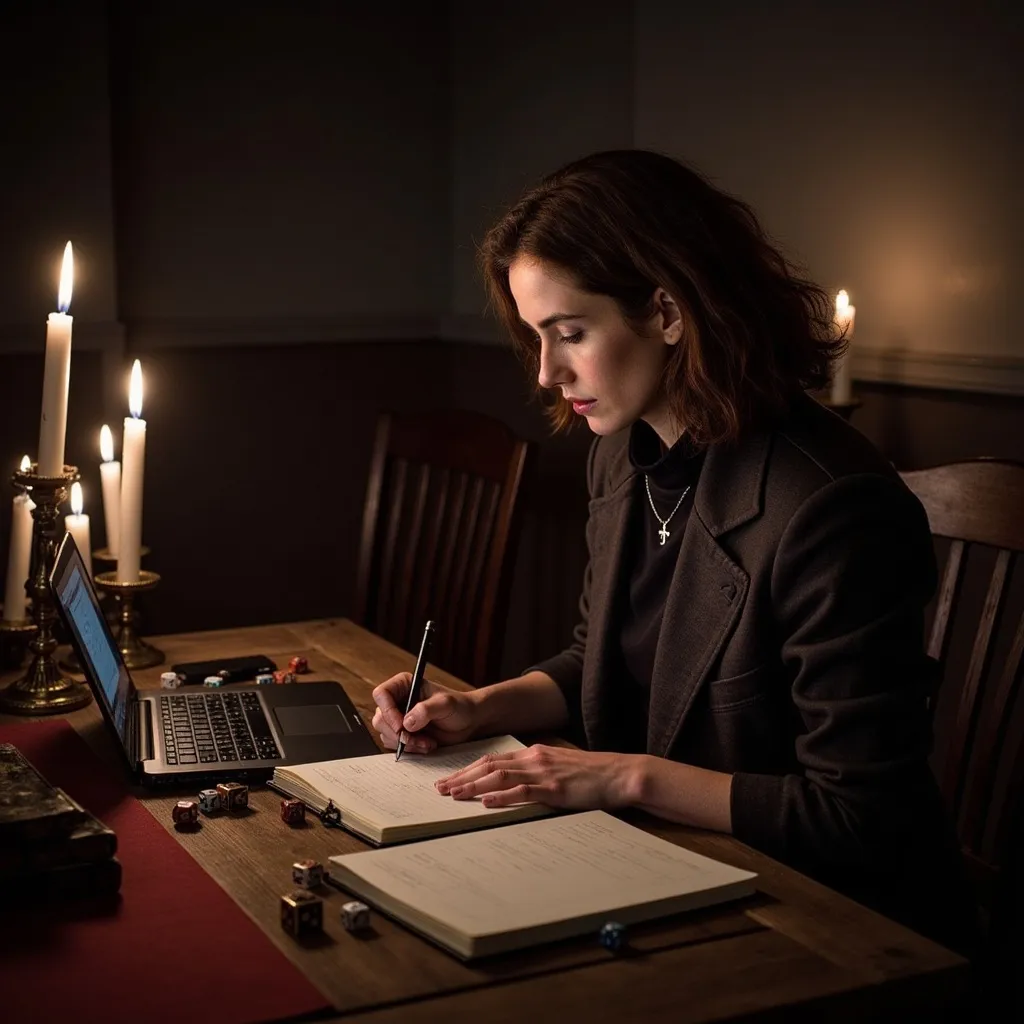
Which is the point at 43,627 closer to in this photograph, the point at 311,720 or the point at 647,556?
the point at 311,720

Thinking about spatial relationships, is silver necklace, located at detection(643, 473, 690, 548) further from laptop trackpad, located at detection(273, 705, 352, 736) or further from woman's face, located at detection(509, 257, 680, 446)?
laptop trackpad, located at detection(273, 705, 352, 736)

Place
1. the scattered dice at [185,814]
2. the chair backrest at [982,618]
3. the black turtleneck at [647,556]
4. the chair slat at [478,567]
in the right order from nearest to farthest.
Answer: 1. the scattered dice at [185,814]
2. the chair backrest at [982,618]
3. the black turtleneck at [647,556]
4. the chair slat at [478,567]

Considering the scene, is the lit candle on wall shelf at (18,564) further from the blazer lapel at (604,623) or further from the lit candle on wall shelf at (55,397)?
the blazer lapel at (604,623)

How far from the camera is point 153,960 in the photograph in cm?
103

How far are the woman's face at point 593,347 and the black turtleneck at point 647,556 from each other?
8 centimetres

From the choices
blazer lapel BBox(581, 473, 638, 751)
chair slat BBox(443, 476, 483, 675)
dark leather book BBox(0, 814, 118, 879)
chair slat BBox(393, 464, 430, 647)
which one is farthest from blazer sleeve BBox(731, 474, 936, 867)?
chair slat BBox(393, 464, 430, 647)

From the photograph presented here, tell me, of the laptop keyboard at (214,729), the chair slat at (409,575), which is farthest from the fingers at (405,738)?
the chair slat at (409,575)

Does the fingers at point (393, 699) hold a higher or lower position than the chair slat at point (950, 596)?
lower

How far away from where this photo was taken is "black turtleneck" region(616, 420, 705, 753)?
1674 millimetres

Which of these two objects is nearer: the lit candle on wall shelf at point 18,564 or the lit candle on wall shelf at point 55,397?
the lit candle on wall shelf at point 55,397

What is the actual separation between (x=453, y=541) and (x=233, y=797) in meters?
1.17

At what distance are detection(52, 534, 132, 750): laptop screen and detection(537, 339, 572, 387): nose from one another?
1.83 ft

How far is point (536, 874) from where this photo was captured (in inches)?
45.4

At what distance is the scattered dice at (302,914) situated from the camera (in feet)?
3.52
